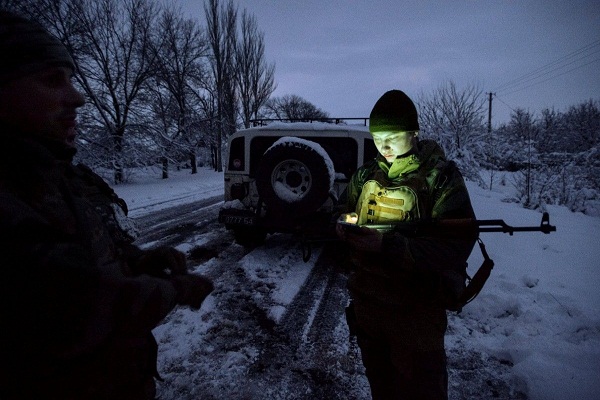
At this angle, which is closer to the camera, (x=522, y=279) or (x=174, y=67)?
(x=522, y=279)

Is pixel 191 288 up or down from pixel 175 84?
down

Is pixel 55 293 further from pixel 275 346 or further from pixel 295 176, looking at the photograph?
pixel 295 176

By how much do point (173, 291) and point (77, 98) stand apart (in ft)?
2.11

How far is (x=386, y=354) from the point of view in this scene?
162 centimetres

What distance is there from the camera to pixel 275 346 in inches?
101

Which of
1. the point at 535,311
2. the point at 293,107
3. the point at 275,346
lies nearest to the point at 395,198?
the point at 275,346

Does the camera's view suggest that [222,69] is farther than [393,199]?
Yes

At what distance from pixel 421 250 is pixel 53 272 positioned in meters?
1.29

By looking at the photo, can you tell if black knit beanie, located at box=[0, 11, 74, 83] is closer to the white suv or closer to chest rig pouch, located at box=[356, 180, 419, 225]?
chest rig pouch, located at box=[356, 180, 419, 225]

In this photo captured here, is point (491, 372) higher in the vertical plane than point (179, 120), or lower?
lower

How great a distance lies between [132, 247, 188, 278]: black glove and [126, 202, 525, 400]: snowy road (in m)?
1.33

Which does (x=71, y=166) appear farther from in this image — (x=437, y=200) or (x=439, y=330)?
(x=439, y=330)

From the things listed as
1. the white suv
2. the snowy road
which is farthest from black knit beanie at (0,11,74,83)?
the white suv

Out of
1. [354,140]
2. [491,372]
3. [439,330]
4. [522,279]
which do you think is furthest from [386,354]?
[354,140]
